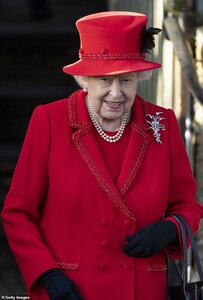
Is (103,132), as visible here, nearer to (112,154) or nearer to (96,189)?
(112,154)

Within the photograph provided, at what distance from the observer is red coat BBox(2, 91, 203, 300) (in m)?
3.54

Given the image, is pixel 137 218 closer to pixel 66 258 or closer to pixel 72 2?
pixel 66 258

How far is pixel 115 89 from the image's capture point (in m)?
3.48

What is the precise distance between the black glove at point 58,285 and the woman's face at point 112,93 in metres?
0.62

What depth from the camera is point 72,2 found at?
4.83 metres

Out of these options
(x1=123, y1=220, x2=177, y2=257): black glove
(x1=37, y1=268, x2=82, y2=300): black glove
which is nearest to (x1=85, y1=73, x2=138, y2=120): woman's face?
(x1=123, y1=220, x2=177, y2=257): black glove

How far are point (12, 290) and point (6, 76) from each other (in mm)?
1126

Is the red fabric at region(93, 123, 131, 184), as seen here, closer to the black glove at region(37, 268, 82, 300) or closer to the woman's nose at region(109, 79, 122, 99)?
the woman's nose at region(109, 79, 122, 99)

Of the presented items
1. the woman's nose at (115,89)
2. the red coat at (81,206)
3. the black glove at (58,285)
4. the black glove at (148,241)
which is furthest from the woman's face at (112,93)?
the black glove at (58,285)

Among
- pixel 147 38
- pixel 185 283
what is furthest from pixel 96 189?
pixel 147 38

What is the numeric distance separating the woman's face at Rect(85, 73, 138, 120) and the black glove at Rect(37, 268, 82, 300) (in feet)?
2.03

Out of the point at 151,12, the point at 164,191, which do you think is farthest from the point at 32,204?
the point at 151,12

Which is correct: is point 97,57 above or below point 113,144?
above

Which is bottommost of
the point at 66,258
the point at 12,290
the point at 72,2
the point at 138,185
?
the point at 12,290
